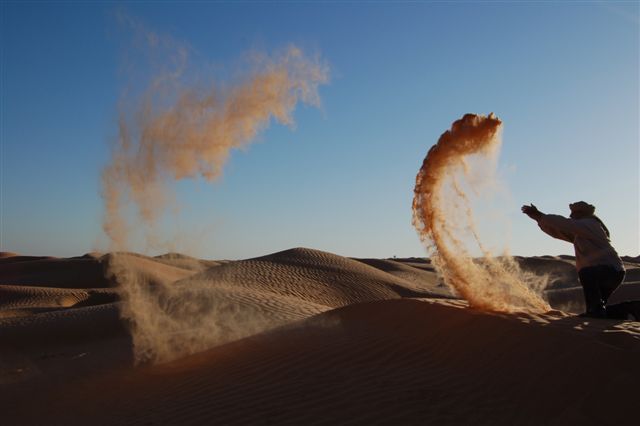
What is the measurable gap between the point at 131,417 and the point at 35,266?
36126 millimetres

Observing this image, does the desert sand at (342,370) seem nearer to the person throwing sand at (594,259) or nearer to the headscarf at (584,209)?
the person throwing sand at (594,259)

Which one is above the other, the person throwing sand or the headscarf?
the headscarf

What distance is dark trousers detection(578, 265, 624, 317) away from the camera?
24.6 feet

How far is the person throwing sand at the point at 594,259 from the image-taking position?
7.52 m

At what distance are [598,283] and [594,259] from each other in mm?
393

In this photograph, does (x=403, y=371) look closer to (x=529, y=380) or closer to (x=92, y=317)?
(x=529, y=380)

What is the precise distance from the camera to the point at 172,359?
31.8 feet

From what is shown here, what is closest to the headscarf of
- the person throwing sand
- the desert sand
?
the person throwing sand

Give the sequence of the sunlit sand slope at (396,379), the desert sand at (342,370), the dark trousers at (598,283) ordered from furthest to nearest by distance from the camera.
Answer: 1. the dark trousers at (598,283)
2. the desert sand at (342,370)
3. the sunlit sand slope at (396,379)

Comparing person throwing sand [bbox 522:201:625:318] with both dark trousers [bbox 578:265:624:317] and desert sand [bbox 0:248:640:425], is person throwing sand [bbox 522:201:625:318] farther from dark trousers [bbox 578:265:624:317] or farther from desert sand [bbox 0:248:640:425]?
desert sand [bbox 0:248:640:425]

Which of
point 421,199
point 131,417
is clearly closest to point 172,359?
point 131,417

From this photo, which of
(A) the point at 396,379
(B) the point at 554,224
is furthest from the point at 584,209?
(A) the point at 396,379

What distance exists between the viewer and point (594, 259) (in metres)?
7.56

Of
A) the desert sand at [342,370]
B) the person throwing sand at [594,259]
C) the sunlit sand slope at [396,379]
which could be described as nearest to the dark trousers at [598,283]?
the person throwing sand at [594,259]
